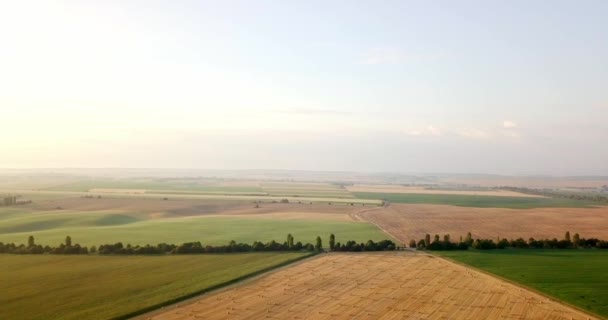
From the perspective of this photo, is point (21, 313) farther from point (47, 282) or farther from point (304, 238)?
point (304, 238)

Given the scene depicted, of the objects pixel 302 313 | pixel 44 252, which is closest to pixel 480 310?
pixel 302 313

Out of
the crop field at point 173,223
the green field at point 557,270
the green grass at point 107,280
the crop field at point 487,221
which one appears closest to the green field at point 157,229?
the crop field at point 173,223

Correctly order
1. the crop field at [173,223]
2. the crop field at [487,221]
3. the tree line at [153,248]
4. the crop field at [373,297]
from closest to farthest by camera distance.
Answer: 1. the crop field at [373,297]
2. the tree line at [153,248]
3. the crop field at [173,223]
4. the crop field at [487,221]

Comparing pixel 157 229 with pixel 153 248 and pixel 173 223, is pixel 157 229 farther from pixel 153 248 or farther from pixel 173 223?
pixel 153 248

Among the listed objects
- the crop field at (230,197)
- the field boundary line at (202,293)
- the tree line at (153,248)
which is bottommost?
the field boundary line at (202,293)

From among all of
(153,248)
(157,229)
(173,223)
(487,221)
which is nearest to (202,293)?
(153,248)

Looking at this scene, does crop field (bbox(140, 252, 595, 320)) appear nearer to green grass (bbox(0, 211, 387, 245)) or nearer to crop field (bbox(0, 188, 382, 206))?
green grass (bbox(0, 211, 387, 245))

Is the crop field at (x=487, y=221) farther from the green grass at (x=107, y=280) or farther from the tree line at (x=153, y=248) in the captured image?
the green grass at (x=107, y=280)
